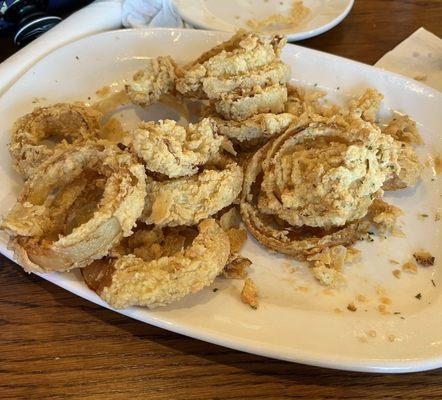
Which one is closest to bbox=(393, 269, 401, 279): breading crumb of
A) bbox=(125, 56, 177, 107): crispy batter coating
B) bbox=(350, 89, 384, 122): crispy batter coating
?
bbox=(350, 89, 384, 122): crispy batter coating

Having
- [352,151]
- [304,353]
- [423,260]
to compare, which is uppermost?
[352,151]

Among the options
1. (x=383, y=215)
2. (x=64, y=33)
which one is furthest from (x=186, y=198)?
(x=64, y=33)

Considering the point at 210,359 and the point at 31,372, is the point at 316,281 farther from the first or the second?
the point at 31,372

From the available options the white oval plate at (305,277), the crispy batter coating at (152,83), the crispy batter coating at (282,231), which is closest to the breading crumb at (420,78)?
the white oval plate at (305,277)

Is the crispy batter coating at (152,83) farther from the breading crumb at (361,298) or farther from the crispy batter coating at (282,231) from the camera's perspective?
the breading crumb at (361,298)

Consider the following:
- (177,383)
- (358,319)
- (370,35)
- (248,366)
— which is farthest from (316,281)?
(370,35)
